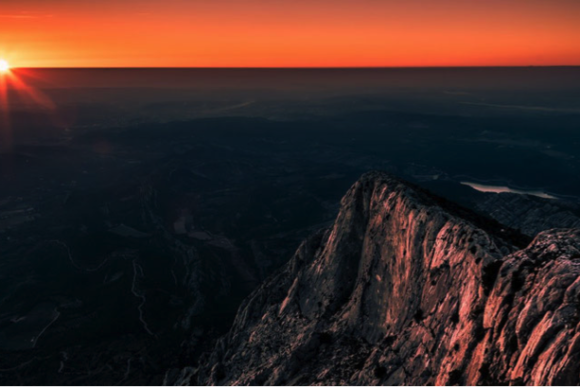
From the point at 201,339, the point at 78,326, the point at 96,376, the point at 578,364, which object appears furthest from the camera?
the point at 78,326

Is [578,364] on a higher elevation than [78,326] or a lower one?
higher

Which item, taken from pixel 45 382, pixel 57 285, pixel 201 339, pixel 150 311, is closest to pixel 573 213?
pixel 201 339

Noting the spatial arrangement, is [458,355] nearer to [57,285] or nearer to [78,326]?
[78,326]

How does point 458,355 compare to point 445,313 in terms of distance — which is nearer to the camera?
point 458,355

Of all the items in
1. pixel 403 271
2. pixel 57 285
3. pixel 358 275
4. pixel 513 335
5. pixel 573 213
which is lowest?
pixel 57 285

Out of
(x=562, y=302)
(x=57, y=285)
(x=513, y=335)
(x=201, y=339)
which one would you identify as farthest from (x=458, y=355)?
(x=57, y=285)

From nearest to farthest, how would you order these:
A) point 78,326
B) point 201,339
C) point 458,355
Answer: point 458,355, point 201,339, point 78,326

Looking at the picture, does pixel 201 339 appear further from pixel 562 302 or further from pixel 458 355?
pixel 562 302
